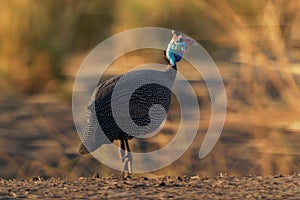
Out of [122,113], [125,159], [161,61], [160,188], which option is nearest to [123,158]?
[125,159]

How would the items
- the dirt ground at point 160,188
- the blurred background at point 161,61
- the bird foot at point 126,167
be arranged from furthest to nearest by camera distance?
the blurred background at point 161,61 → the bird foot at point 126,167 → the dirt ground at point 160,188

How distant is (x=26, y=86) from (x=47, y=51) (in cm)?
46

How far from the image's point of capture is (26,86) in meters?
10.5

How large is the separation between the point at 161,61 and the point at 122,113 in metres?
2.41

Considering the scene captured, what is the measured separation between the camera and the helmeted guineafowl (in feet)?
26.4

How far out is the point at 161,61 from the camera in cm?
1039

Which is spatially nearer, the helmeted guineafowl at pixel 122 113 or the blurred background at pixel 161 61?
the helmeted guineafowl at pixel 122 113

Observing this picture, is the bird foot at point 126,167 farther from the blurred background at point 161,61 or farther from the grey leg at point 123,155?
the blurred background at point 161,61

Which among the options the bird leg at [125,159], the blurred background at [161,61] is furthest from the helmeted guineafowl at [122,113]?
the blurred background at [161,61]

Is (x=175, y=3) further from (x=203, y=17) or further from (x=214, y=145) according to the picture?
(x=214, y=145)

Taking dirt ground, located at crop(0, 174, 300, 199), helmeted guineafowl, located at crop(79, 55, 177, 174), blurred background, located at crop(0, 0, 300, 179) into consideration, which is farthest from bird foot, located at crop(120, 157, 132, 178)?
blurred background, located at crop(0, 0, 300, 179)

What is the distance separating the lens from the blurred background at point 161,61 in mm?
9031

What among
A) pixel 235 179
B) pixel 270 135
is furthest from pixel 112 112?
pixel 270 135

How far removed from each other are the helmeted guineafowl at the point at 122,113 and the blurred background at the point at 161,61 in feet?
1.97
